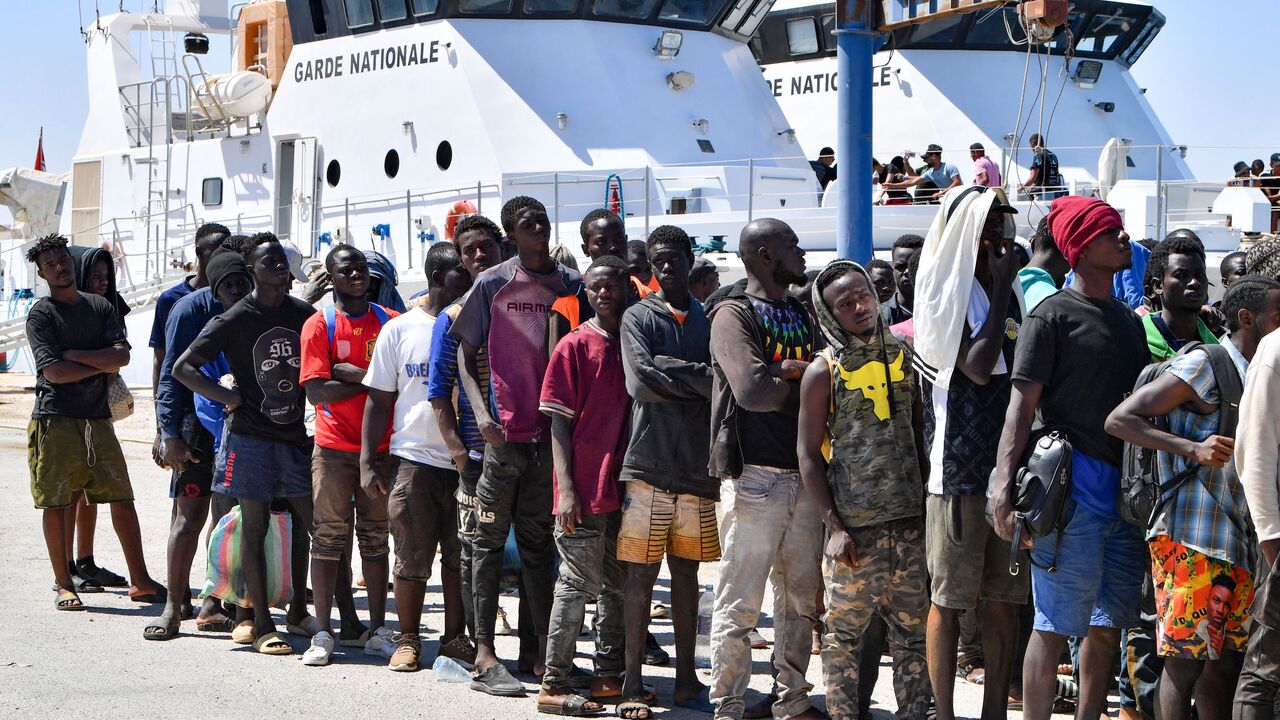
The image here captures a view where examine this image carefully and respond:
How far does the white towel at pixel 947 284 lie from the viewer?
4.98 metres

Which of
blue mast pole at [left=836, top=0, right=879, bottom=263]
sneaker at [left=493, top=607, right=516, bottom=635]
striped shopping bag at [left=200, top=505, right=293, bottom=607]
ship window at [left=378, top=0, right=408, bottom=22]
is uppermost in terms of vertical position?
ship window at [left=378, top=0, right=408, bottom=22]

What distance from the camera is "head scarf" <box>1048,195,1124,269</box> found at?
4.83 meters

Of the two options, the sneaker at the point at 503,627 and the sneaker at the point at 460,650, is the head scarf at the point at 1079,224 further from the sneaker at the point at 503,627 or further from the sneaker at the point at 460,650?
the sneaker at the point at 503,627

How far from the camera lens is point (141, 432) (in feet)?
56.0

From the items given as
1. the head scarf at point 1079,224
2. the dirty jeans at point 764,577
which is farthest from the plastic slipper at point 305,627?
the head scarf at point 1079,224

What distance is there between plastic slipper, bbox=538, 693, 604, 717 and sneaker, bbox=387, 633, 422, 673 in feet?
2.93

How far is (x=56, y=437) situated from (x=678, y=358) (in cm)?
381

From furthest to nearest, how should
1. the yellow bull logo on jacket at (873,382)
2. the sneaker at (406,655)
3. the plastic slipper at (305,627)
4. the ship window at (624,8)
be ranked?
the ship window at (624,8), the plastic slipper at (305,627), the sneaker at (406,655), the yellow bull logo on jacket at (873,382)

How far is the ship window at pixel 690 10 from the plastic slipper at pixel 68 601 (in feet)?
36.7

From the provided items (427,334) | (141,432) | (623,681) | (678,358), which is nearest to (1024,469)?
(678,358)

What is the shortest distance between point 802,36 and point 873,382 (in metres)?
22.6

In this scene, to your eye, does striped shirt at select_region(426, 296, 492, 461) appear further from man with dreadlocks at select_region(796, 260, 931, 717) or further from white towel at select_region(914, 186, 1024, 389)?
white towel at select_region(914, 186, 1024, 389)

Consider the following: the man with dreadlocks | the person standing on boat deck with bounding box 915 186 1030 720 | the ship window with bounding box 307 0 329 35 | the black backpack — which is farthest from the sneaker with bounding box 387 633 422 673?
the ship window with bounding box 307 0 329 35

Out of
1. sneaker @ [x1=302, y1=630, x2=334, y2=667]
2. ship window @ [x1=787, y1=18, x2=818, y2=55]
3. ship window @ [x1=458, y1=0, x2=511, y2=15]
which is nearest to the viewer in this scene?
sneaker @ [x1=302, y1=630, x2=334, y2=667]
